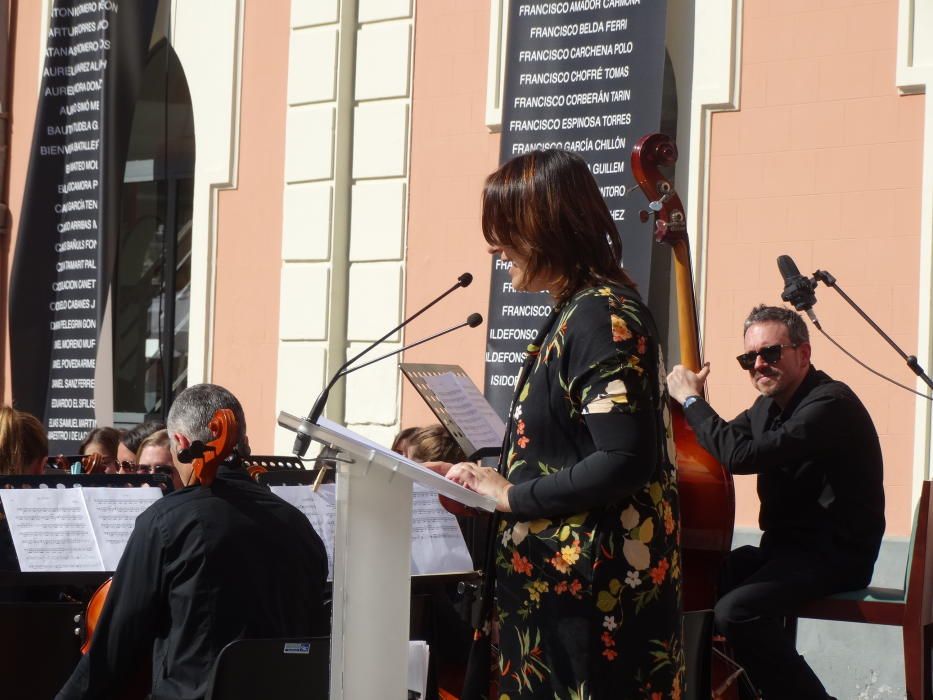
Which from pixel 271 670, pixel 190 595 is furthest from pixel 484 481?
pixel 190 595

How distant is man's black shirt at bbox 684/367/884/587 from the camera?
4.29 meters

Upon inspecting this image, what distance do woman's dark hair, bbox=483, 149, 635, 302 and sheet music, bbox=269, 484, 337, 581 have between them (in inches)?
65.9

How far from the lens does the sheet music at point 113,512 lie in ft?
12.8

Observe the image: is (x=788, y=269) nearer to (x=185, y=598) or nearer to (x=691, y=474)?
(x=691, y=474)

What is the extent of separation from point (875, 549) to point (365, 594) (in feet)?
8.81

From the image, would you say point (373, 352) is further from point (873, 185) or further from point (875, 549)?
point (875, 549)

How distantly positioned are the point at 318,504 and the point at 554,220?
1.83 m

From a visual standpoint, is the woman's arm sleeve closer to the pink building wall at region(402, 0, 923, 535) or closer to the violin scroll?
the violin scroll

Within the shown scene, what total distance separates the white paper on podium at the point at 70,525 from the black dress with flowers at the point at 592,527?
1878mm

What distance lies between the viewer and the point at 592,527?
231cm

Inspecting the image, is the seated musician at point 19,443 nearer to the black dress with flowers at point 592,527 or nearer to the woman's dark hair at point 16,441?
the woman's dark hair at point 16,441

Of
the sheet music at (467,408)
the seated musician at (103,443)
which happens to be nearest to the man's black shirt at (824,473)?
the sheet music at (467,408)

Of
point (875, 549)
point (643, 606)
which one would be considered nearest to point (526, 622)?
point (643, 606)

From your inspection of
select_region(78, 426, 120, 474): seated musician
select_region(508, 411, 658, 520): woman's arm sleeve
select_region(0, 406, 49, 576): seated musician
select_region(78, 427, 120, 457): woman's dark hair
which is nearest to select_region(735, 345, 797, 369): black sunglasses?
select_region(508, 411, 658, 520): woman's arm sleeve
